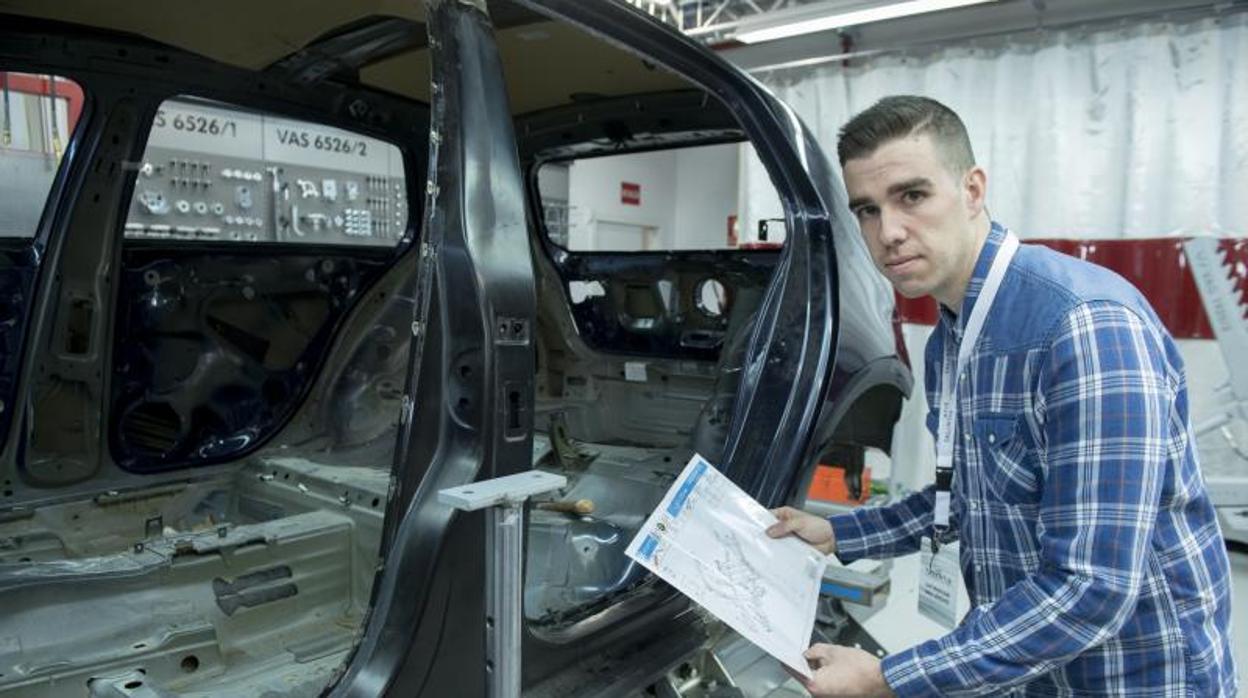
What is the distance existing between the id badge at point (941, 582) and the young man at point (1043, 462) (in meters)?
0.36

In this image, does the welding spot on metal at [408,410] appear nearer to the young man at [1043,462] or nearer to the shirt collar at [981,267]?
the young man at [1043,462]

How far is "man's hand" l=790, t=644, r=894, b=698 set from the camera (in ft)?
3.93

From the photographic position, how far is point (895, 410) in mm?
2822

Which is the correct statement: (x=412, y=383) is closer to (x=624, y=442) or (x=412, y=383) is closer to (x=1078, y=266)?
(x=1078, y=266)

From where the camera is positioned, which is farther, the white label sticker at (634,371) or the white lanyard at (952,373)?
the white label sticker at (634,371)

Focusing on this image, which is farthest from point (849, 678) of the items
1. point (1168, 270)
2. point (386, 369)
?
point (1168, 270)

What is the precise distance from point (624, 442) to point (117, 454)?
1.65 m

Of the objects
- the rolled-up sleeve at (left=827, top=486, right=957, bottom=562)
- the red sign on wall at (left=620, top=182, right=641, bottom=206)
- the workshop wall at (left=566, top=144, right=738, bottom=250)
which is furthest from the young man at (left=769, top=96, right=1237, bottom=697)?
the red sign on wall at (left=620, top=182, right=641, bottom=206)

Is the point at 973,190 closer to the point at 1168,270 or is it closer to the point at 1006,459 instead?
the point at 1006,459

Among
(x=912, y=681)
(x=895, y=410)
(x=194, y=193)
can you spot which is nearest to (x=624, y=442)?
(x=895, y=410)

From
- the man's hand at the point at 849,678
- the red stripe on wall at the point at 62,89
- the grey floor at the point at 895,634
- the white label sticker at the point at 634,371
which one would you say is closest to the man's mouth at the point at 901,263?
the man's hand at the point at 849,678

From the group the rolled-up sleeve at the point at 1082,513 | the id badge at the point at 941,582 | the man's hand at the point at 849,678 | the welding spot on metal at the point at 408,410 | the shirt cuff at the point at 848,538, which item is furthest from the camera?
the id badge at the point at 941,582

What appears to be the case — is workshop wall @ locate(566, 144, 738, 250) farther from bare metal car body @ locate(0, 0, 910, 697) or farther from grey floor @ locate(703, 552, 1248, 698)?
bare metal car body @ locate(0, 0, 910, 697)

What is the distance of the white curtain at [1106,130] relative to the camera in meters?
5.05
